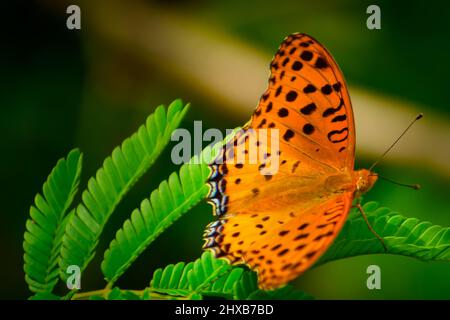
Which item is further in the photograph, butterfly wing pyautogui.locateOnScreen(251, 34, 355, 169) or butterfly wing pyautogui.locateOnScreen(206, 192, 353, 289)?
butterfly wing pyautogui.locateOnScreen(251, 34, 355, 169)

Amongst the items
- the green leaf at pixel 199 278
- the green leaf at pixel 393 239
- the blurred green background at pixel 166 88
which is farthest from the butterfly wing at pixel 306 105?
the blurred green background at pixel 166 88

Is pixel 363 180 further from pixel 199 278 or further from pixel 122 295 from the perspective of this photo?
pixel 122 295

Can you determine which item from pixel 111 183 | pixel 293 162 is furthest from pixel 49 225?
pixel 293 162

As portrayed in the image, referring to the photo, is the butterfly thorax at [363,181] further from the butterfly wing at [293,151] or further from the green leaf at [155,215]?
the green leaf at [155,215]

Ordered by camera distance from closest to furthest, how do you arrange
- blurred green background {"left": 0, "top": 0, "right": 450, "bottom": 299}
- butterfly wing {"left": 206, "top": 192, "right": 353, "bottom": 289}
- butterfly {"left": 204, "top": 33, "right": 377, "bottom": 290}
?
1. butterfly wing {"left": 206, "top": 192, "right": 353, "bottom": 289}
2. butterfly {"left": 204, "top": 33, "right": 377, "bottom": 290}
3. blurred green background {"left": 0, "top": 0, "right": 450, "bottom": 299}

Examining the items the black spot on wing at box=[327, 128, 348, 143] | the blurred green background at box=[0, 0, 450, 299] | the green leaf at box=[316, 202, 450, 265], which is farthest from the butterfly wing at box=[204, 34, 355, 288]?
the blurred green background at box=[0, 0, 450, 299]

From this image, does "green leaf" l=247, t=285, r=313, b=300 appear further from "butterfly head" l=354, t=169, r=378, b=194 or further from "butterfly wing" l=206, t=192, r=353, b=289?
"butterfly head" l=354, t=169, r=378, b=194
